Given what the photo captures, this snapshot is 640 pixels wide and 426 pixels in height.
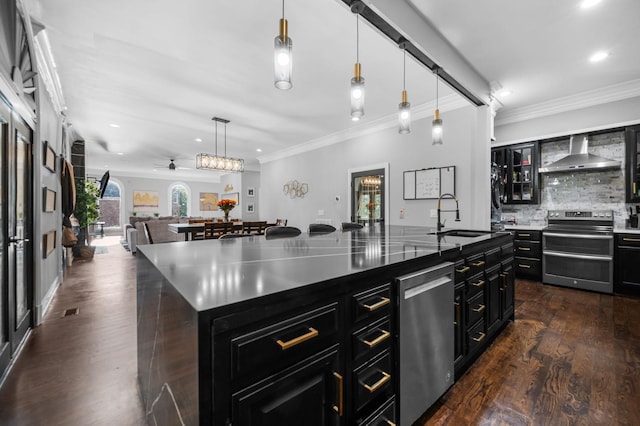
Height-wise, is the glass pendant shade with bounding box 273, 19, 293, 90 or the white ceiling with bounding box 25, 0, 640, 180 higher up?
the white ceiling with bounding box 25, 0, 640, 180

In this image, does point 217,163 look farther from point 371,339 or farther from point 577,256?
point 577,256

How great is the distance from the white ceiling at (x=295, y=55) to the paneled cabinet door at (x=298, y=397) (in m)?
2.31

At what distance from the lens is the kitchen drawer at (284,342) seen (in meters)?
0.74

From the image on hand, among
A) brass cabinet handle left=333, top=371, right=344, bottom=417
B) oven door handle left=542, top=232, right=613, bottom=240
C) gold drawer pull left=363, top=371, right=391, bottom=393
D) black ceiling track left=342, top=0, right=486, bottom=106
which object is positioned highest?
black ceiling track left=342, top=0, right=486, bottom=106

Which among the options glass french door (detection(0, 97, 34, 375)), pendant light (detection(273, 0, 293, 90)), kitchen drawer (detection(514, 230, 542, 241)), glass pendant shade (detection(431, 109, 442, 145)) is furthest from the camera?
kitchen drawer (detection(514, 230, 542, 241))

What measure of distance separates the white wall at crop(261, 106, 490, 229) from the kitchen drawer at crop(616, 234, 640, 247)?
1520 millimetres

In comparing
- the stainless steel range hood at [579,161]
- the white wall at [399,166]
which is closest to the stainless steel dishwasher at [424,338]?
the white wall at [399,166]

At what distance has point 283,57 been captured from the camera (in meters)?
1.48

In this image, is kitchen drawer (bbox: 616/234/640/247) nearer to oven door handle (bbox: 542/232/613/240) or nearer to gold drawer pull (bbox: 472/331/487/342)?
oven door handle (bbox: 542/232/613/240)

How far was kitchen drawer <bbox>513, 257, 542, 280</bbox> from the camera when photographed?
13.6 feet

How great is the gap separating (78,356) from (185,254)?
159 cm

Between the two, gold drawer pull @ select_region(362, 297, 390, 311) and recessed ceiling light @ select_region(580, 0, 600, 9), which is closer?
gold drawer pull @ select_region(362, 297, 390, 311)

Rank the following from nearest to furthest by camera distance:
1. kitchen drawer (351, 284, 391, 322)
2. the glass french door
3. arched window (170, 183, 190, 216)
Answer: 1. kitchen drawer (351, 284, 391, 322)
2. the glass french door
3. arched window (170, 183, 190, 216)

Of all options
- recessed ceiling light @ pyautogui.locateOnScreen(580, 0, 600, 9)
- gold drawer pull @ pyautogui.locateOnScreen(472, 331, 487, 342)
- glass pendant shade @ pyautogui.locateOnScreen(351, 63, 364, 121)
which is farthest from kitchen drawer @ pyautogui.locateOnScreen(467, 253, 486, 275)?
recessed ceiling light @ pyautogui.locateOnScreen(580, 0, 600, 9)
